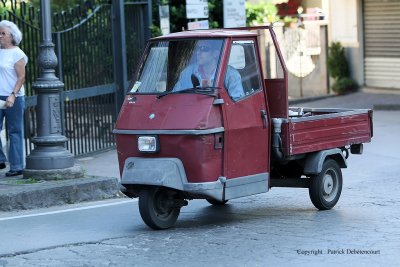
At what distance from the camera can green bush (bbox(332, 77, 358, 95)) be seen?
80.8ft

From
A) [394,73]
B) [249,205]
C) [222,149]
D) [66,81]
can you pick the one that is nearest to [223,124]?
[222,149]

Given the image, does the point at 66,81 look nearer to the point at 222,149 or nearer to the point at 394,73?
the point at 222,149

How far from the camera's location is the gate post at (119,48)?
15.4m

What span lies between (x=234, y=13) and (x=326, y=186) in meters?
8.07

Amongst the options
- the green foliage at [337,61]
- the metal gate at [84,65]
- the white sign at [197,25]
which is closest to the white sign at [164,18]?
the white sign at [197,25]

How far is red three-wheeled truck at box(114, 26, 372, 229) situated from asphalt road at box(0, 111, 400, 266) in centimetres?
38

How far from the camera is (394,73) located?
2383 cm

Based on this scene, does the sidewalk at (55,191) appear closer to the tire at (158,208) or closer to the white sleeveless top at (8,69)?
the white sleeveless top at (8,69)

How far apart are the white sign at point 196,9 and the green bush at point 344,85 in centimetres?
894

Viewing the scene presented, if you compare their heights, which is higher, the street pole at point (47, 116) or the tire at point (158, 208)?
the street pole at point (47, 116)

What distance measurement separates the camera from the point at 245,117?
29.6ft

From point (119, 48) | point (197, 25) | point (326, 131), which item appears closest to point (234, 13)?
point (197, 25)

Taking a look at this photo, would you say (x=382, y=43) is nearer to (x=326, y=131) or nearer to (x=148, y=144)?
(x=326, y=131)

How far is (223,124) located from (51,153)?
331cm
